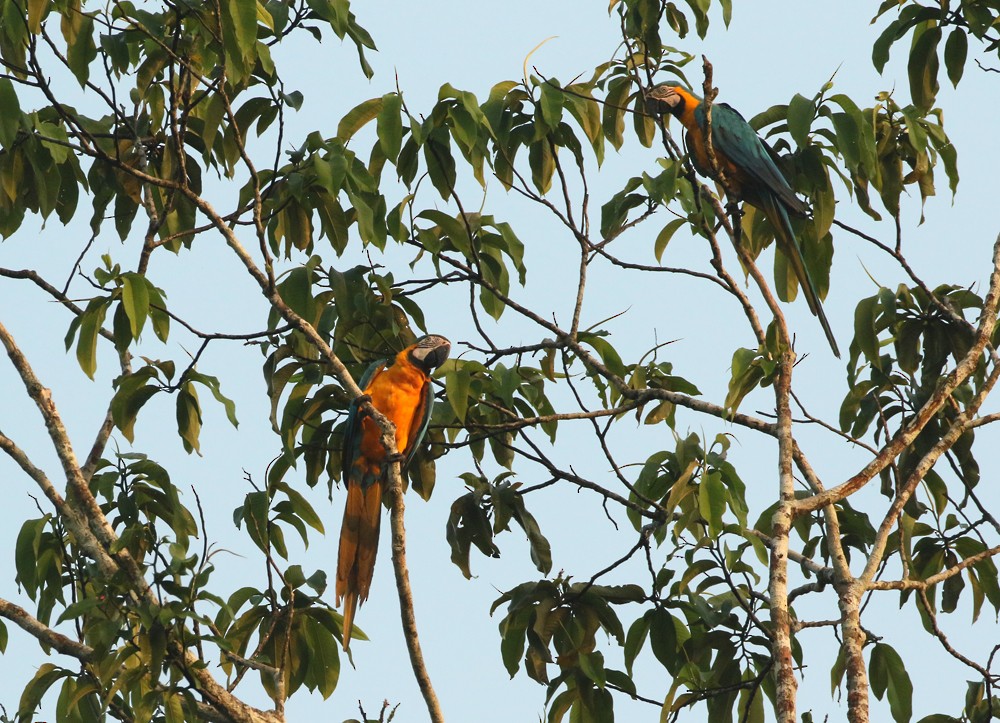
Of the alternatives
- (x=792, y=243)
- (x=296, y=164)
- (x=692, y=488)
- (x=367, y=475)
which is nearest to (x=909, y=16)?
(x=792, y=243)

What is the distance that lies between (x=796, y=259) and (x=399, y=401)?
1548 mm

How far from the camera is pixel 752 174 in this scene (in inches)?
152

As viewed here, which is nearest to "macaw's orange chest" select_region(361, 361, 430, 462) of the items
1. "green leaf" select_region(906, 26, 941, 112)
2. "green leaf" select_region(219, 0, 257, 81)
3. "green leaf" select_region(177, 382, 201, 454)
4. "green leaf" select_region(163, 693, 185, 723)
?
"green leaf" select_region(177, 382, 201, 454)

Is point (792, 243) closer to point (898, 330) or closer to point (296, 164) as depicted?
point (898, 330)

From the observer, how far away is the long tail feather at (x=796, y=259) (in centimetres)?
344

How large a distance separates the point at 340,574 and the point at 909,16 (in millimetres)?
2538

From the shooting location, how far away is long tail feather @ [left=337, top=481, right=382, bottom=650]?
3664 millimetres

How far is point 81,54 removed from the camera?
9.41ft

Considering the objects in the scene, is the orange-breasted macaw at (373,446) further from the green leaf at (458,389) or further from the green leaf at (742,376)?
the green leaf at (742,376)

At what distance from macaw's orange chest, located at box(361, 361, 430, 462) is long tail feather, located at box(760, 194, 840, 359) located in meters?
1.37

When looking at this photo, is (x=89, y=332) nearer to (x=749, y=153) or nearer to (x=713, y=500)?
(x=713, y=500)

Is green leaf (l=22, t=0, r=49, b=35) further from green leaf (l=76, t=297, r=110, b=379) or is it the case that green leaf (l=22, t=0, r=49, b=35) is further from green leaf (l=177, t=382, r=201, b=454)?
green leaf (l=177, t=382, r=201, b=454)

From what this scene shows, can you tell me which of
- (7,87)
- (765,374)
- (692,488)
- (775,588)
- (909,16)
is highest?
(909,16)

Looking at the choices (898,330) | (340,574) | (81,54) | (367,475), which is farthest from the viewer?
(367,475)
